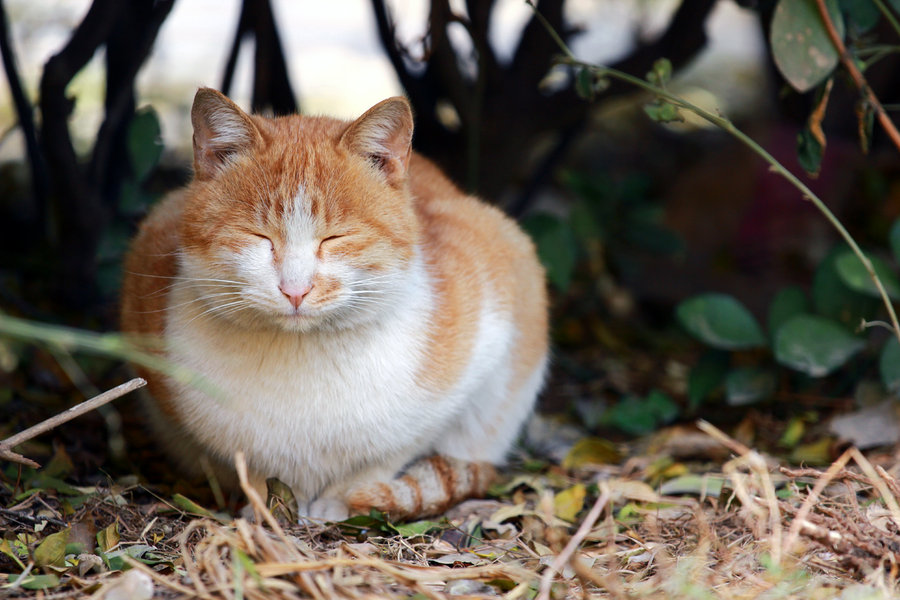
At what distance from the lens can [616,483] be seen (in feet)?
8.43

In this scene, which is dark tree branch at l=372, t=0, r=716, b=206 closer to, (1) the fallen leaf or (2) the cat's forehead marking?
(2) the cat's forehead marking

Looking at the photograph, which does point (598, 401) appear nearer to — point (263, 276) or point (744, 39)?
point (263, 276)

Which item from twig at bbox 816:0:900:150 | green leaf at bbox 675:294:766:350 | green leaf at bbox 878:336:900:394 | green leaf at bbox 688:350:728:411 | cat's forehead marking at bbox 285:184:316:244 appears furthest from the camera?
green leaf at bbox 688:350:728:411

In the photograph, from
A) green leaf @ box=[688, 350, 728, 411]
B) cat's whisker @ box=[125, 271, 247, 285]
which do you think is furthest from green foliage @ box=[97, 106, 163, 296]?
green leaf @ box=[688, 350, 728, 411]

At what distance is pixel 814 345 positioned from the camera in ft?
9.35

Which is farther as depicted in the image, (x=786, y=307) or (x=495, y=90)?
(x=495, y=90)

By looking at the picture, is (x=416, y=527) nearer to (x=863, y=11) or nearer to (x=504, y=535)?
(x=504, y=535)

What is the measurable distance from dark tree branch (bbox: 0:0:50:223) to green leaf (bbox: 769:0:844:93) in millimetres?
2403

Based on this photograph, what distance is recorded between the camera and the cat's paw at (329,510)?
2.30 metres

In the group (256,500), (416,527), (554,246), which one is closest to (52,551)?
(256,500)

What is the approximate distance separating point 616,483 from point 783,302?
3.29ft

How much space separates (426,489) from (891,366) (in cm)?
147

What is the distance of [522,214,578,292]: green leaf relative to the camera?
11.2ft

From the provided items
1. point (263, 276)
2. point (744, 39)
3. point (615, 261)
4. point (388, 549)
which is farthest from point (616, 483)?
point (744, 39)
